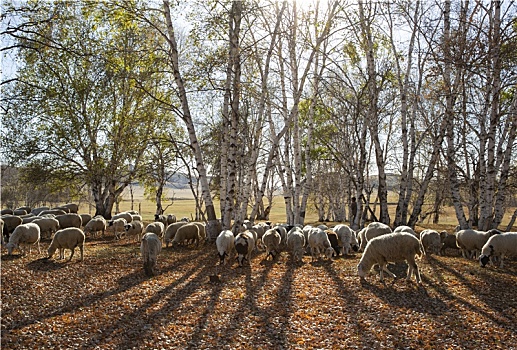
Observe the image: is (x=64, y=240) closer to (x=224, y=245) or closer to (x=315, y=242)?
(x=224, y=245)

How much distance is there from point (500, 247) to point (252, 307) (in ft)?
27.5

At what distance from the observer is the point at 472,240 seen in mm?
13328

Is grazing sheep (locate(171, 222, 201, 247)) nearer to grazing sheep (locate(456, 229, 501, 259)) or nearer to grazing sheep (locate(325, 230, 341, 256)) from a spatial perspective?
grazing sheep (locate(325, 230, 341, 256))

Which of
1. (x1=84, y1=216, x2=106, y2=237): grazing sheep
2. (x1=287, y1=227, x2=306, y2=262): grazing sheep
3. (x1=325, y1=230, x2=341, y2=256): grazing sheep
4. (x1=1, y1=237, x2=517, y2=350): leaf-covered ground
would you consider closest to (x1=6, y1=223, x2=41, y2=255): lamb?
(x1=1, y1=237, x2=517, y2=350): leaf-covered ground

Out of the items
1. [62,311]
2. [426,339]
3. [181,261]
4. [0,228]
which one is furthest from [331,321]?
[0,228]

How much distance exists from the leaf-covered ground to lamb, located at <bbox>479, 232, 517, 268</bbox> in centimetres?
39

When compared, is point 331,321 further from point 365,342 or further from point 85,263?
point 85,263

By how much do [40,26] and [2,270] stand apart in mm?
6437

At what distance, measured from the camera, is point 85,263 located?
39.1 feet

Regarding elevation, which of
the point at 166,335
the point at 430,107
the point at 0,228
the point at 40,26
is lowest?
the point at 166,335

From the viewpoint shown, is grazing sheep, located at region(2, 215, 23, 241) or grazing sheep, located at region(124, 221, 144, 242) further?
grazing sheep, located at region(124, 221, 144, 242)

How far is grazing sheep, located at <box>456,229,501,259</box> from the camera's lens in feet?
43.3

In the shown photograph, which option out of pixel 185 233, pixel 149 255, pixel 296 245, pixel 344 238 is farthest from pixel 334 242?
pixel 149 255

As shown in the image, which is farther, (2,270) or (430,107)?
(430,107)
